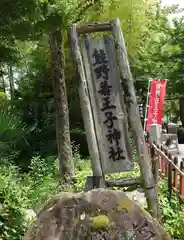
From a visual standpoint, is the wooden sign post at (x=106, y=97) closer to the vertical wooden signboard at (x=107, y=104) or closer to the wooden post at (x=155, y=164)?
the vertical wooden signboard at (x=107, y=104)

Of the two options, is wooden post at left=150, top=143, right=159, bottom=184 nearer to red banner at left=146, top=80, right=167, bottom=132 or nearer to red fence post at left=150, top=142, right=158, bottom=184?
red fence post at left=150, top=142, right=158, bottom=184

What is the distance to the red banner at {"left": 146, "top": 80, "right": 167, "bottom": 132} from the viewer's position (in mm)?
12461

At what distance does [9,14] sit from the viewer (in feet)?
22.2

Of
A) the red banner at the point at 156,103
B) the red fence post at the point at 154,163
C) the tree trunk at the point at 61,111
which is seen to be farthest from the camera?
the red banner at the point at 156,103

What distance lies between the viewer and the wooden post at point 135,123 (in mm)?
4211

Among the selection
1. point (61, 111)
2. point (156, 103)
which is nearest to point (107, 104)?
point (61, 111)

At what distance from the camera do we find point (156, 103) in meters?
12.5

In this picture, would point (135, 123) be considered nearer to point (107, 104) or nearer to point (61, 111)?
point (107, 104)

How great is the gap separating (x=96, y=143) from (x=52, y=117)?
348 inches

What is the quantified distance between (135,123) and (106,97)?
41 centimetres

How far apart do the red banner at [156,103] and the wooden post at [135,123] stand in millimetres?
8156

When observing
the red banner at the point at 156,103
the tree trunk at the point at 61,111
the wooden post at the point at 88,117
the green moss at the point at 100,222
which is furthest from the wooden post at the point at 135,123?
the red banner at the point at 156,103

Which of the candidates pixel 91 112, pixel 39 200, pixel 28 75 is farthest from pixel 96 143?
pixel 28 75

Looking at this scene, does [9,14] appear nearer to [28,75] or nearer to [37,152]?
[37,152]
